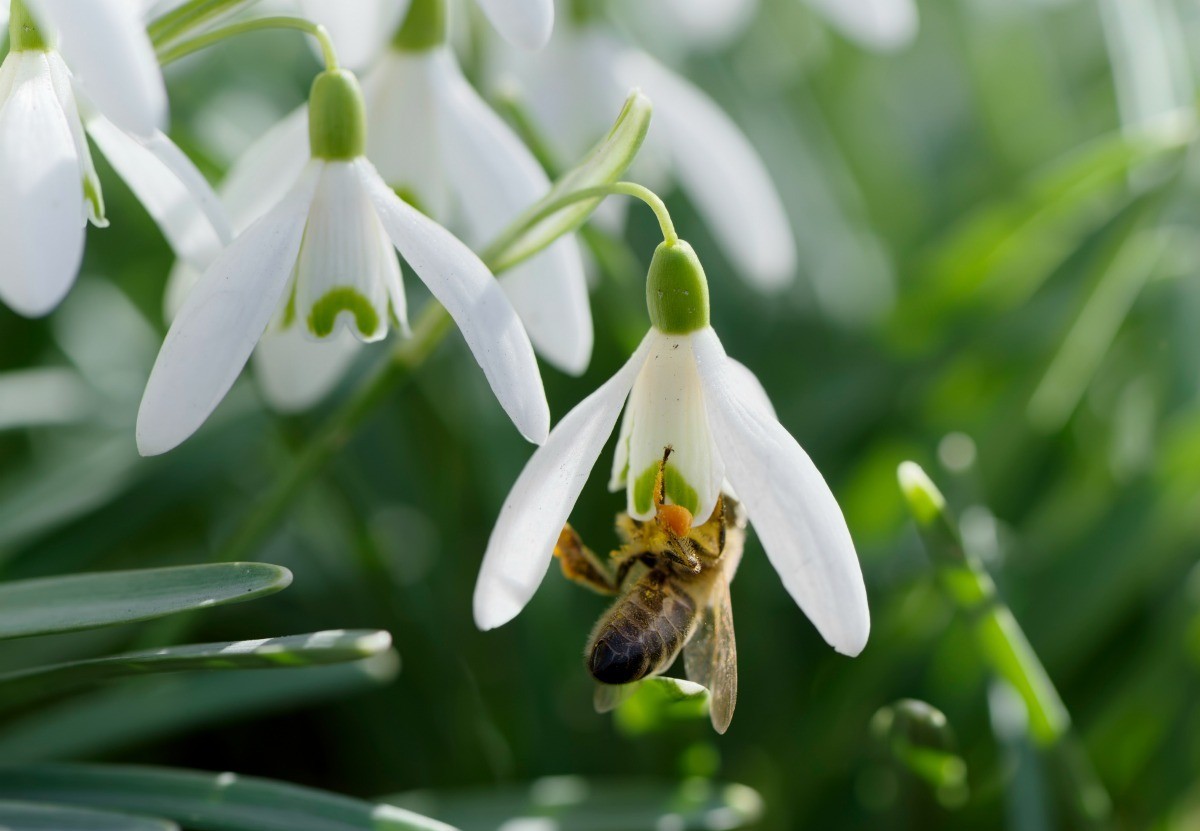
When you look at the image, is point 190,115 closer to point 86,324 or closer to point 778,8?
point 86,324

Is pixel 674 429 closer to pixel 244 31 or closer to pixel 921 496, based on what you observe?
pixel 921 496

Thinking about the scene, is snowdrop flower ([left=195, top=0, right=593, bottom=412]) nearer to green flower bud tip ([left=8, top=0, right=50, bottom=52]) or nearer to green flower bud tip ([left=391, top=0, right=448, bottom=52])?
green flower bud tip ([left=391, top=0, right=448, bottom=52])

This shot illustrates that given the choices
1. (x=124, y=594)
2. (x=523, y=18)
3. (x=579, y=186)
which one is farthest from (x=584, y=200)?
(x=124, y=594)

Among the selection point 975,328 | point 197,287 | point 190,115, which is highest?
point 190,115

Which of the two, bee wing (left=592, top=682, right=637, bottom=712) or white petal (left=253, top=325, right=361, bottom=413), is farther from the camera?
white petal (left=253, top=325, right=361, bottom=413)

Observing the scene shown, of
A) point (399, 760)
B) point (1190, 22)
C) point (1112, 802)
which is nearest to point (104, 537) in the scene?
point (399, 760)

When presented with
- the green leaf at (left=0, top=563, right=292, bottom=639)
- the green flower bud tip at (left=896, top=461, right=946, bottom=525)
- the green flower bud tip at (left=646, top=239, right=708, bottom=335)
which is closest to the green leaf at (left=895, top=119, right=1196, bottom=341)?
the green flower bud tip at (left=896, top=461, right=946, bottom=525)
